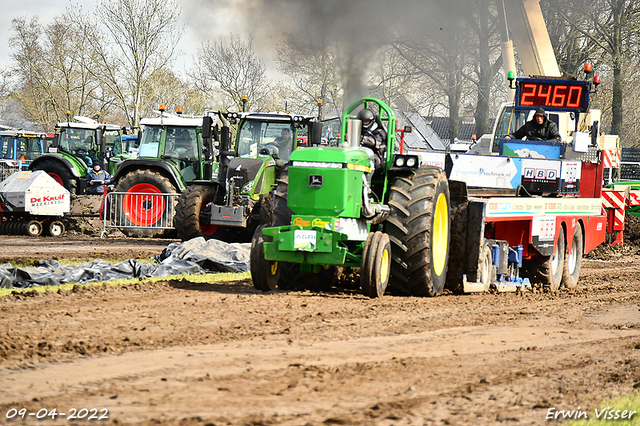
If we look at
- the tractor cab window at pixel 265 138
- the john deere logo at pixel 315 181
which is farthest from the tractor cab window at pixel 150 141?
the john deere logo at pixel 315 181

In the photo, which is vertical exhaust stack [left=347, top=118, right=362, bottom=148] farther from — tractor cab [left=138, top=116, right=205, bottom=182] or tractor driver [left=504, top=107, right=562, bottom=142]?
tractor cab [left=138, top=116, right=205, bottom=182]

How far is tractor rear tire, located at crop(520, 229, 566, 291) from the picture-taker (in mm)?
10742

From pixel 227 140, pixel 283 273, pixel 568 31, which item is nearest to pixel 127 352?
pixel 283 273

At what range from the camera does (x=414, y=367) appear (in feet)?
15.7

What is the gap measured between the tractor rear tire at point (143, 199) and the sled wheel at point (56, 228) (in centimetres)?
206

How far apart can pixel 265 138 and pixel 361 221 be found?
653 centimetres

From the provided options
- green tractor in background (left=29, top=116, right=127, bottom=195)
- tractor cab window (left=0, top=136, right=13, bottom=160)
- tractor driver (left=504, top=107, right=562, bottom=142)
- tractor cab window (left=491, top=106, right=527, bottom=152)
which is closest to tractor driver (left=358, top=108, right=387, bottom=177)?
tractor driver (left=504, top=107, right=562, bottom=142)

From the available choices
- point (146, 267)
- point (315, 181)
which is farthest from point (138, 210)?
point (315, 181)

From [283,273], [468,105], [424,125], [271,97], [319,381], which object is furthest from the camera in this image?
[271,97]

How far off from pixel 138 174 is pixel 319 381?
12810 millimetres

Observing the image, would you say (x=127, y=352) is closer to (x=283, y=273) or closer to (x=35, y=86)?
(x=283, y=273)

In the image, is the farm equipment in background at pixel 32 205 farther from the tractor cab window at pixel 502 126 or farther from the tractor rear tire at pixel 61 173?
the tractor cab window at pixel 502 126

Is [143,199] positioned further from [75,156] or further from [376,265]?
[376,265]

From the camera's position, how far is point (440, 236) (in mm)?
8438
